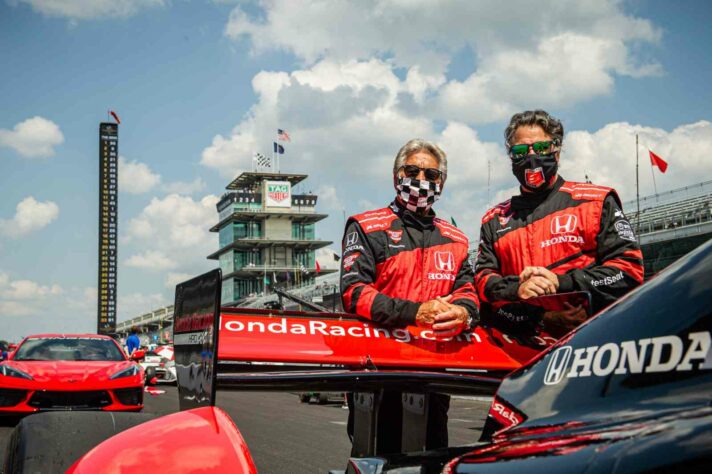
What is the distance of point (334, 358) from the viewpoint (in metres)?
2.69

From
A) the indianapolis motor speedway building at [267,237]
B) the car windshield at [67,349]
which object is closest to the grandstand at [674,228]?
the car windshield at [67,349]

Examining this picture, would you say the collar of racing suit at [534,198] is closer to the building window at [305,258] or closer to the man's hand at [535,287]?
the man's hand at [535,287]

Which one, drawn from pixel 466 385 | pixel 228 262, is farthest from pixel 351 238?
pixel 228 262

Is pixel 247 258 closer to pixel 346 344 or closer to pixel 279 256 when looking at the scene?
pixel 279 256

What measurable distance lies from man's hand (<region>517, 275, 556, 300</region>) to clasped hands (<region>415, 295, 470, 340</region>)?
0.24 metres

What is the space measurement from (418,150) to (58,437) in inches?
69.7

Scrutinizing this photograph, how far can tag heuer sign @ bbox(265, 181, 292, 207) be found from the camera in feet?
349

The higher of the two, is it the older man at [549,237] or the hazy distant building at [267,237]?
the hazy distant building at [267,237]

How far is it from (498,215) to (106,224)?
9667 cm

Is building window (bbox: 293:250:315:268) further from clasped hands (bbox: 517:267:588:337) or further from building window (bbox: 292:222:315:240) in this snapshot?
clasped hands (bbox: 517:267:588:337)

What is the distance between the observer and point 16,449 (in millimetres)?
2689

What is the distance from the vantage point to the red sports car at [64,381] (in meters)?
9.68

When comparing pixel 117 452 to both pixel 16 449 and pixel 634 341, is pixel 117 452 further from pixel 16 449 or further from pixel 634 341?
pixel 634 341

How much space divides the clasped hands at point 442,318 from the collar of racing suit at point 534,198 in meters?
0.51
